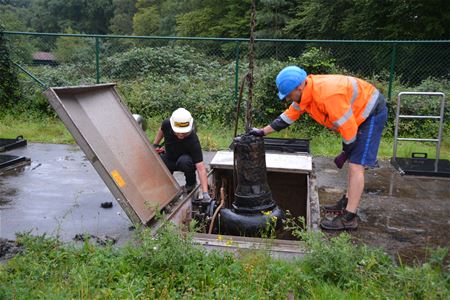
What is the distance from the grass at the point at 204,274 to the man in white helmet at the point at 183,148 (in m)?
1.58

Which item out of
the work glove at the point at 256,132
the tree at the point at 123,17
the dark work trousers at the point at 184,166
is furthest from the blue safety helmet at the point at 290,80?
the tree at the point at 123,17

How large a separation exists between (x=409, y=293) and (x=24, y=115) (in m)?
9.58

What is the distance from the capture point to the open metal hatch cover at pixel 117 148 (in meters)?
4.08

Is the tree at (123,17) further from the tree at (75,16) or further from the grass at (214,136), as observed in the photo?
the grass at (214,136)

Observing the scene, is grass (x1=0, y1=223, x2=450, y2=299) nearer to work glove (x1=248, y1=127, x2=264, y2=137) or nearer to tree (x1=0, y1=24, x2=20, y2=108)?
work glove (x1=248, y1=127, x2=264, y2=137)

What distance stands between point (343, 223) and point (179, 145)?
6.86 ft

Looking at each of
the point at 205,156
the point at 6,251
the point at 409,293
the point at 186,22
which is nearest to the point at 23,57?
the point at 205,156

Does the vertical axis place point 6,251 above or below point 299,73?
below

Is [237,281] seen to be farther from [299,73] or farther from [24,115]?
[24,115]

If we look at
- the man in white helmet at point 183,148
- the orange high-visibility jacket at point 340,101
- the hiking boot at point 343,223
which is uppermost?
the orange high-visibility jacket at point 340,101

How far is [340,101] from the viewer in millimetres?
4102

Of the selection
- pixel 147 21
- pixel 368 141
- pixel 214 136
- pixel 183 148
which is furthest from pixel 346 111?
pixel 147 21

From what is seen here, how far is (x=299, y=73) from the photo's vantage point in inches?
164

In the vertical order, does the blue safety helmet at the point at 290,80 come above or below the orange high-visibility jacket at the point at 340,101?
above
